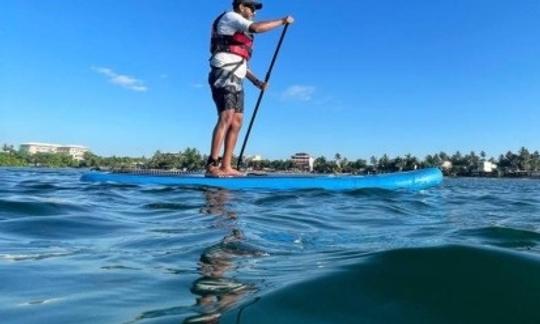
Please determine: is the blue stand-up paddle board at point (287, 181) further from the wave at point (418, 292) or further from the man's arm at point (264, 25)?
the wave at point (418, 292)

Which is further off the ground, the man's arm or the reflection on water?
the man's arm

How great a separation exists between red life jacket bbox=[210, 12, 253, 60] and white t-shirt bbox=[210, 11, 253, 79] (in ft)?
0.20

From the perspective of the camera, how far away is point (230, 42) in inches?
319

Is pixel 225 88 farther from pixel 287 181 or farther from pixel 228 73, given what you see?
pixel 287 181

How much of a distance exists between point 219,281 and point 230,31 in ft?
20.8

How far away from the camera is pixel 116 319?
174 centimetres

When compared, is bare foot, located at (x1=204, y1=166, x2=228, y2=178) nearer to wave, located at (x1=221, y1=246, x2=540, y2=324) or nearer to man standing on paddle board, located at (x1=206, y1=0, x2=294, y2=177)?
man standing on paddle board, located at (x1=206, y1=0, x2=294, y2=177)

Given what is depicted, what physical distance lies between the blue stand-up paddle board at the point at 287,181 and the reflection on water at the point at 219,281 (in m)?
3.87

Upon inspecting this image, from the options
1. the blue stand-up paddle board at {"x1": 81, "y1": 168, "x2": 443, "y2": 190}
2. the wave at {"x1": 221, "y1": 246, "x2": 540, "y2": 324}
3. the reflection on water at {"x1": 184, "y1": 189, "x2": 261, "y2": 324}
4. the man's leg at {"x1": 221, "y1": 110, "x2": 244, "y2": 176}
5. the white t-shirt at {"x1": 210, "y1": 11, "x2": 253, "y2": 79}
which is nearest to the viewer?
the wave at {"x1": 221, "y1": 246, "x2": 540, "y2": 324}

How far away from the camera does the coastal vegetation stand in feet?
94.3

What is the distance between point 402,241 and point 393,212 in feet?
6.86

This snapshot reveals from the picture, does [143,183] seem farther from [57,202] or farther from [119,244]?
[119,244]

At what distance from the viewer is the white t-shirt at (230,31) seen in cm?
783

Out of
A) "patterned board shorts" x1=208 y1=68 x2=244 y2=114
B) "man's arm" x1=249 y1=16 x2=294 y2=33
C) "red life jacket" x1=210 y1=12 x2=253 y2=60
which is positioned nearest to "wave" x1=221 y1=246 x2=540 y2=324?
"man's arm" x1=249 y1=16 x2=294 y2=33
